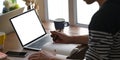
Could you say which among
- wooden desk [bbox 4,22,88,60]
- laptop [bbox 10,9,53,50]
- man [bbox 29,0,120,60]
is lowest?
wooden desk [bbox 4,22,88,60]

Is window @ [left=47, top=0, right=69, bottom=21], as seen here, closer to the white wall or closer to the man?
the white wall

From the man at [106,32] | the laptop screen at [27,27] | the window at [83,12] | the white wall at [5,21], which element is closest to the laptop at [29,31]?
the laptop screen at [27,27]

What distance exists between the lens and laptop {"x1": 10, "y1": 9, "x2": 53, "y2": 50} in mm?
1730

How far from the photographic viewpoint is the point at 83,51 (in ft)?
4.82

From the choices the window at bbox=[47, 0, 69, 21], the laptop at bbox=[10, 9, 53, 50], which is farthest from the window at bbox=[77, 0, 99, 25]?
the laptop at bbox=[10, 9, 53, 50]

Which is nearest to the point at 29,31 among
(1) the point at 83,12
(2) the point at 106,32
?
(1) the point at 83,12

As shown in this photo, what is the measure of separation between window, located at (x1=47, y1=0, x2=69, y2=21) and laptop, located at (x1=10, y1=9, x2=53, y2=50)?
1.66 feet

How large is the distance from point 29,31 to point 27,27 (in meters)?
0.03

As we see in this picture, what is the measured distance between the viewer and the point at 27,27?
1825mm

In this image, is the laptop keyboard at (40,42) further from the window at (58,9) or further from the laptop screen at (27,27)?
the window at (58,9)

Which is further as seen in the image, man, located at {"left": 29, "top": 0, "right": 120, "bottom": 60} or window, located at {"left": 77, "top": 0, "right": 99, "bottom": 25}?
window, located at {"left": 77, "top": 0, "right": 99, "bottom": 25}

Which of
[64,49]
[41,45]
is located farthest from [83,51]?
[41,45]

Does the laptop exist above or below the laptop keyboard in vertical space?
above

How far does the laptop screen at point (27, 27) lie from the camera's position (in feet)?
5.69
